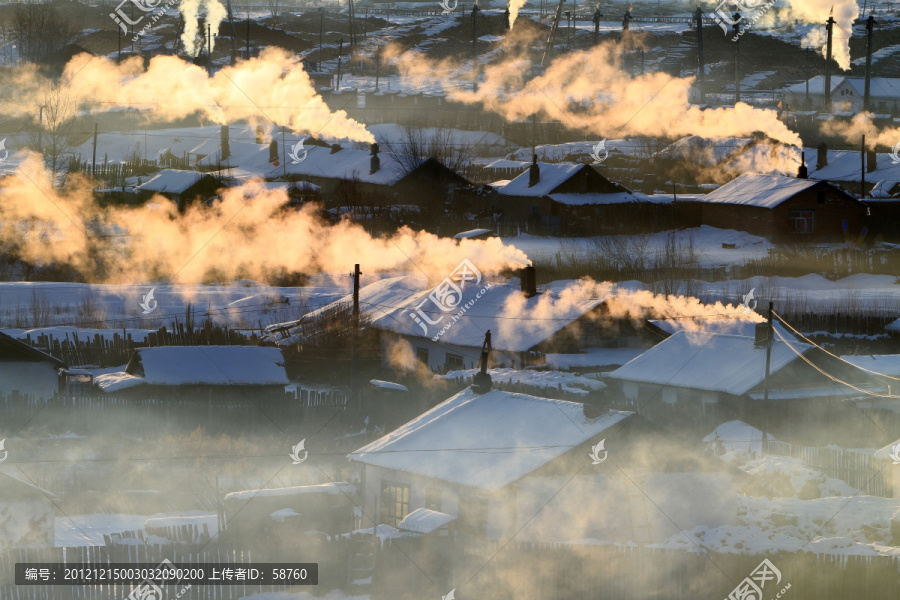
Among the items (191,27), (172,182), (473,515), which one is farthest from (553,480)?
(191,27)

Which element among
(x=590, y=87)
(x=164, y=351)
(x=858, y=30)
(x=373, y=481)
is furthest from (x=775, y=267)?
(x=858, y=30)

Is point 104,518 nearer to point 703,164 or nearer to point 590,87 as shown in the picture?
point 703,164

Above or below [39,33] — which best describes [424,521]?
below

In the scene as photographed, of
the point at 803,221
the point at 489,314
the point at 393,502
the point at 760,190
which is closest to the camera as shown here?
the point at 393,502

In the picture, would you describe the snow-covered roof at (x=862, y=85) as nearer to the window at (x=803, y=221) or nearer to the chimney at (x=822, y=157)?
the chimney at (x=822, y=157)

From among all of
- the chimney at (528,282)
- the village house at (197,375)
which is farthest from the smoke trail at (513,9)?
the village house at (197,375)

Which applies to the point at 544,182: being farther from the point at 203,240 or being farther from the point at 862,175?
the point at 203,240
